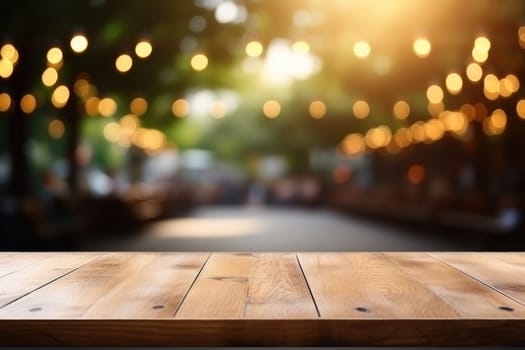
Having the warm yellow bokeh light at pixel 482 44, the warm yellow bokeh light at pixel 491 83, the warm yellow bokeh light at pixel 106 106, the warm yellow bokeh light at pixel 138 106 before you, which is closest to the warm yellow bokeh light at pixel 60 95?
the warm yellow bokeh light at pixel 106 106

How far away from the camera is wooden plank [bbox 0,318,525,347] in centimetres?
145

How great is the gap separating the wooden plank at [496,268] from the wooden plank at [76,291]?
3.46 ft

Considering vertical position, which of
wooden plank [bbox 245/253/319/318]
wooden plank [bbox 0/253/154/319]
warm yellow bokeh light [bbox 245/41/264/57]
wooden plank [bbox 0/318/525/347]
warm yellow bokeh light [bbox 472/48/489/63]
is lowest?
wooden plank [bbox 0/318/525/347]

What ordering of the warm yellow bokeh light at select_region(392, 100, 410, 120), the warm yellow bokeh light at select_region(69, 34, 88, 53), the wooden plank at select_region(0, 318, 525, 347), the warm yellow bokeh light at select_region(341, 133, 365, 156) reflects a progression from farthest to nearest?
1. the warm yellow bokeh light at select_region(341, 133, 365, 156)
2. the warm yellow bokeh light at select_region(392, 100, 410, 120)
3. the warm yellow bokeh light at select_region(69, 34, 88, 53)
4. the wooden plank at select_region(0, 318, 525, 347)

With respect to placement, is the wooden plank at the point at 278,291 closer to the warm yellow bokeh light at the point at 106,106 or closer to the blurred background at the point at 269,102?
the blurred background at the point at 269,102

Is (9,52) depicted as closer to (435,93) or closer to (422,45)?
(422,45)

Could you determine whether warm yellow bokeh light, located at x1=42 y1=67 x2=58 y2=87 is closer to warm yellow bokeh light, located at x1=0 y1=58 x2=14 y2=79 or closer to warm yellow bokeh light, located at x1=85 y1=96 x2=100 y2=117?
warm yellow bokeh light, located at x1=0 y1=58 x2=14 y2=79

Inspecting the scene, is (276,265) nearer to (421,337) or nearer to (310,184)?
(421,337)

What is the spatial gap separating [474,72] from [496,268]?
9.53 meters

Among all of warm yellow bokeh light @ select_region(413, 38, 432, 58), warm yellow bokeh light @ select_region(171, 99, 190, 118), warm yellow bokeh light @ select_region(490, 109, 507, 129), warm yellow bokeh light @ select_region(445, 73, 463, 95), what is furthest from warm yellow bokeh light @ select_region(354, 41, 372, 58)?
warm yellow bokeh light @ select_region(171, 99, 190, 118)

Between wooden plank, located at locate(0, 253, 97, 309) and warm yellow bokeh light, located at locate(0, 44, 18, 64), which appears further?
warm yellow bokeh light, located at locate(0, 44, 18, 64)

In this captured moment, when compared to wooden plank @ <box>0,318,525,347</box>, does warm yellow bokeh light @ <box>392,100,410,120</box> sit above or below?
above

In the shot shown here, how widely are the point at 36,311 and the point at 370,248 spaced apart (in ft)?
28.2

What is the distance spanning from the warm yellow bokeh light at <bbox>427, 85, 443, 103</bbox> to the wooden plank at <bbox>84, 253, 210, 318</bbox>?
11289mm
